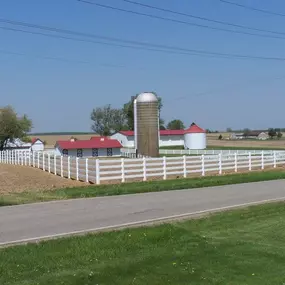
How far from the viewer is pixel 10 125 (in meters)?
79.8

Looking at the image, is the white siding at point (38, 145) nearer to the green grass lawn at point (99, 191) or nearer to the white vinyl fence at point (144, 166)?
the white vinyl fence at point (144, 166)

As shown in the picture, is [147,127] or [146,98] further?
[146,98]

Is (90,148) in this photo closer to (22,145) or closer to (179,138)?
(22,145)

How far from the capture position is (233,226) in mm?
9789

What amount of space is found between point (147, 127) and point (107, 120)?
337 feet

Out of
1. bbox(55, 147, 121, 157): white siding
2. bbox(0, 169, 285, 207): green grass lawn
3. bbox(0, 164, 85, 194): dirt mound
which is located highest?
bbox(0, 169, 285, 207): green grass lawn

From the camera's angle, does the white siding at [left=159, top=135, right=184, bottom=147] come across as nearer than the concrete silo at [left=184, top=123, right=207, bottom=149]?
No

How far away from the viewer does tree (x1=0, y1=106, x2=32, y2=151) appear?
262ft

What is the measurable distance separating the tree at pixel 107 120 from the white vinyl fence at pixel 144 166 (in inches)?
4070

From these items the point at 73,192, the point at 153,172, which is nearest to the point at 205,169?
the point at 153,172

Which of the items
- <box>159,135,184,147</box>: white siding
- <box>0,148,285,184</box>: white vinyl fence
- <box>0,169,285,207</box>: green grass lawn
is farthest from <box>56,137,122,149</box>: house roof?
<box>0,169,285,207</box>: green grass lawn

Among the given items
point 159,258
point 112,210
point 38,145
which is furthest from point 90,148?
point 159,258

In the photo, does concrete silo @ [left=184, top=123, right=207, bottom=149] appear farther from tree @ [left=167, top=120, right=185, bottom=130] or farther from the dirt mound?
tree @ [left=167, top=120, right=185, bottom=130]

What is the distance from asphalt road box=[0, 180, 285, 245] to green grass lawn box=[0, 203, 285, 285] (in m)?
1.04
